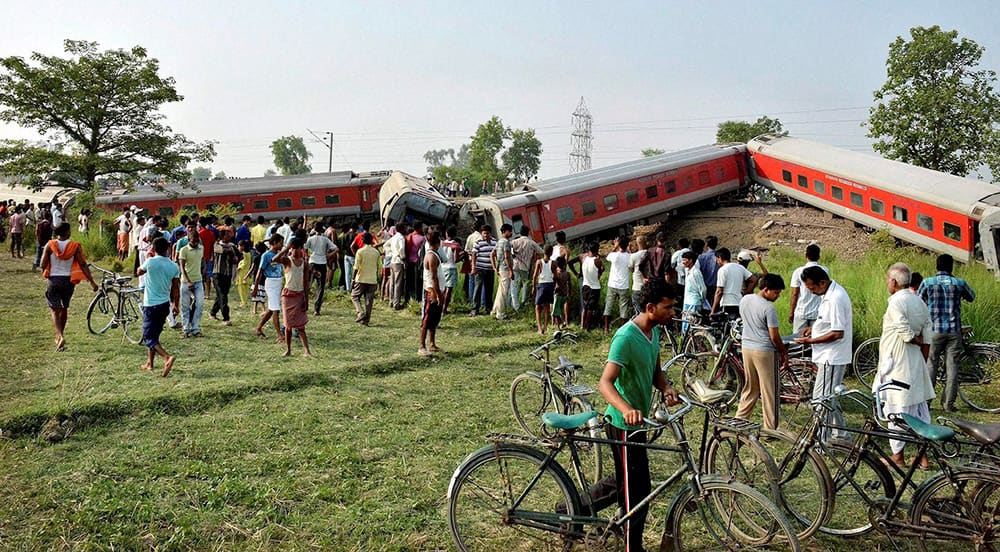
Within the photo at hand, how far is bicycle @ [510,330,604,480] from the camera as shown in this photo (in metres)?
5.66

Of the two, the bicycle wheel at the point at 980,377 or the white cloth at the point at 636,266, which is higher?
the white cloth at the point at 636,266

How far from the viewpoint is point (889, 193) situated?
1956cm

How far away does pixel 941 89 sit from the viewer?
1156 inches

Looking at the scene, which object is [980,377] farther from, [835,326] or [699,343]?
[835,326]

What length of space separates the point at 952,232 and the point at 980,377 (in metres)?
10.8

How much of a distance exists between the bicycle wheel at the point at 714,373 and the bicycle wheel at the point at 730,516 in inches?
151

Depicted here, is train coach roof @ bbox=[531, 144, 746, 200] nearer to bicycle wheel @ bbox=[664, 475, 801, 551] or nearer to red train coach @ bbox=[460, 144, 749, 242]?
red train coach @ bbox=[460, 144, 749, 242]

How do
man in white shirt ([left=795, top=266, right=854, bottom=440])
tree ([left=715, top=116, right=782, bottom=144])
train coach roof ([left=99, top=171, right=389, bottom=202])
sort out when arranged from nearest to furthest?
man in white shirt ([left=795, top=266, right=854, bottom=440]) < train coach roof ([left=99, top=171, right=389, bottom=202]) < tree ([left=715, top=116, right=782, bottom=144])

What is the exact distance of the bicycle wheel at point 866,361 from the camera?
9.30 metres

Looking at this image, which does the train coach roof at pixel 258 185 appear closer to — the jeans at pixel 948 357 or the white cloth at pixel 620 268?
the white cloth at pixel 620 268

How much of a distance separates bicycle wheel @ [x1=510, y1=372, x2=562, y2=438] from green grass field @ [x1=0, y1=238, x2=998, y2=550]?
0.61ft

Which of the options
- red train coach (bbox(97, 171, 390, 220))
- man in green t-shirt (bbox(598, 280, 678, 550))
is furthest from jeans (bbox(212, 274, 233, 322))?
red train coach (bbox(97, 171, 390, 220))

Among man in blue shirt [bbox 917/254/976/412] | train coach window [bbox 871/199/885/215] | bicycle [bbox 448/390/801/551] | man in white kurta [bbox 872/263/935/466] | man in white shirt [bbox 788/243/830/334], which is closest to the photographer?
bicycle [bbox 448/390/801/551]

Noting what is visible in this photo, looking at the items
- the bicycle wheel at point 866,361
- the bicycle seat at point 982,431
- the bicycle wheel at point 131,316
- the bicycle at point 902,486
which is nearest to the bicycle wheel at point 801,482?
the bicycle at point 902,486
